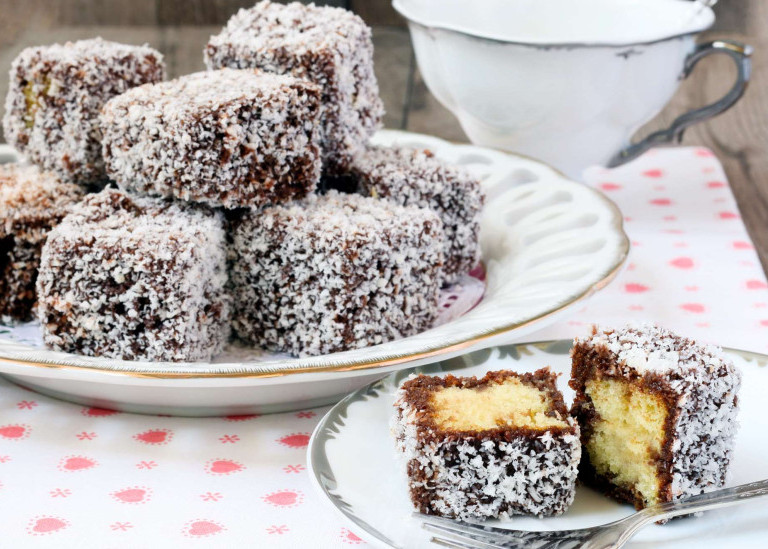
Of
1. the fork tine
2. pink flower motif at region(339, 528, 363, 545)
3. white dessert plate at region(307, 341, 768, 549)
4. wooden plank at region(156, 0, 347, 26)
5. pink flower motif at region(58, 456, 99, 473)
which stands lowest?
pink flower motif at region(58, 456, 99, 473)

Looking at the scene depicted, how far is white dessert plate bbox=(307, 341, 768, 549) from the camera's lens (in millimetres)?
870

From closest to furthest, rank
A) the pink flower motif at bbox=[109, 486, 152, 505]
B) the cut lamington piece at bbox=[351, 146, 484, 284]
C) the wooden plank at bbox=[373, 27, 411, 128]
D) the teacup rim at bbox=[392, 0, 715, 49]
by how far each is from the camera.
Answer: the pink flower motif at bbox=[109, 486, 152, 505] < the cut lamington piece at bbox=[351, 146, 484, 284] < the teacup rim at bbox=[392, 0, 715, 49] < the wooden plank at bbox=[373, 27, 411, 128]

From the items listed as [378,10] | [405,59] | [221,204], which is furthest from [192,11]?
[221,204]

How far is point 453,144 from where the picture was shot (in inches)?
74.2

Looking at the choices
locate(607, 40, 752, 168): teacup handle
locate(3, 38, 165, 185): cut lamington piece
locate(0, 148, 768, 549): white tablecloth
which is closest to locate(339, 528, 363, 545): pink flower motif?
locate(0, 148, 768, 549): white tablecloth

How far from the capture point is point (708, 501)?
2.92 feet

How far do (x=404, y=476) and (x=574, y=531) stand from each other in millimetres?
171

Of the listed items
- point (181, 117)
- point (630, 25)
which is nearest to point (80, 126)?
point (181, 117)

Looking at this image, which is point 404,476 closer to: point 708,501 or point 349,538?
point 349,538

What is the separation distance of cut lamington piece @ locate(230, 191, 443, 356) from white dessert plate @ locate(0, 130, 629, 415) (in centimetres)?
7

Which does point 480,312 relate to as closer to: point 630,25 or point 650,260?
point 650,260

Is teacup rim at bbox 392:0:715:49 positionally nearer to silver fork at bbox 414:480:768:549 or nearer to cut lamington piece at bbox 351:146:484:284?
cut lamington piece at bbox 351:146:484:284

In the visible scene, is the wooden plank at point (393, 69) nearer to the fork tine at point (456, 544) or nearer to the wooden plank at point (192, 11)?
the wooden plank at point (192, 11)

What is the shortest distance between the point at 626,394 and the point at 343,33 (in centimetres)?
76
